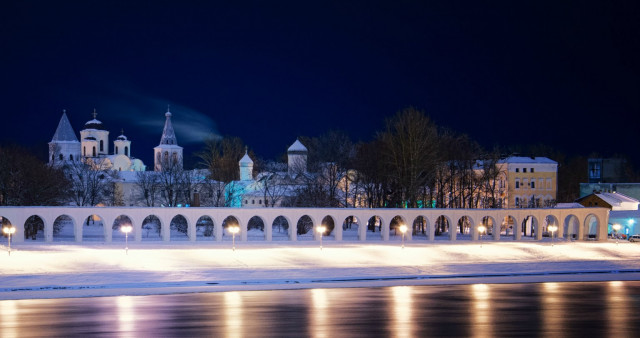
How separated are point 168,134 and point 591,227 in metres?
64.4

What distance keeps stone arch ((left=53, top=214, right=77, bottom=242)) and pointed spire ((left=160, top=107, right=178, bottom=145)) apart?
36537mm

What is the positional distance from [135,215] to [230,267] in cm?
1332

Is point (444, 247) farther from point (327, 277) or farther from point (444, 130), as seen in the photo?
point (444, 130)

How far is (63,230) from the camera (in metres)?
64.7

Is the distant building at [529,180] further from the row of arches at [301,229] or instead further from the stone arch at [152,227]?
the stone arch at [152,227]

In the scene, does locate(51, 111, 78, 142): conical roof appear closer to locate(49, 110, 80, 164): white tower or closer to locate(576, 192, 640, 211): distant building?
locate(49, 110, 80, 164): white tower

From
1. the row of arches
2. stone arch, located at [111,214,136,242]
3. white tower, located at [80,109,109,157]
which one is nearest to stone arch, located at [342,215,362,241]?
the row of arches

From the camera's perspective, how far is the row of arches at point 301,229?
165ft

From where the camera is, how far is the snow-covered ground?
3341 cm

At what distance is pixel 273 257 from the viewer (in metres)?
41.7

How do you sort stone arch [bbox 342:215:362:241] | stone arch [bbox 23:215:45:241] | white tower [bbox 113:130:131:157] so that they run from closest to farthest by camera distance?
1. stone arch [bbox 23:215:45:241]
2. stone arch [bbox 342:215:362:241]
3. white tower [bbox 113:130:131:157]

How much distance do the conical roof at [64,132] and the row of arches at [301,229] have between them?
1256 inches

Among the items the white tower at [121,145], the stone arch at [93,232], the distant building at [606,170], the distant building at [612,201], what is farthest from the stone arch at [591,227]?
the white tower at [121,145]

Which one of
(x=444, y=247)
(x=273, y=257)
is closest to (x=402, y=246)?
(x=444, y=247)
